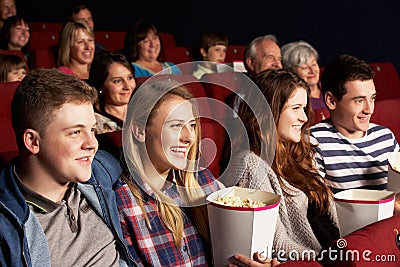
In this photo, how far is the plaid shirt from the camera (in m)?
1.36

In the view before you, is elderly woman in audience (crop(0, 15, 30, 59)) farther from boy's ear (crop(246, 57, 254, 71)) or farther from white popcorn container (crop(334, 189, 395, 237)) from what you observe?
white popcorn container (crop(334, 189, 395, 237))

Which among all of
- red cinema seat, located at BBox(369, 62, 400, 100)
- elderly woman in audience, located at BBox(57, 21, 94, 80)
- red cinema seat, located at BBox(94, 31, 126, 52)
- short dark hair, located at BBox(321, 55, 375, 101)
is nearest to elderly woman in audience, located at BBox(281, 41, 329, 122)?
red cinema seat, located at BBox(369, 62, 400, 100)

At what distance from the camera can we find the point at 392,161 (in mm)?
1685

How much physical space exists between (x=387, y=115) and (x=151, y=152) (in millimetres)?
1326

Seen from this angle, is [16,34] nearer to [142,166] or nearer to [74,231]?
[142,166]

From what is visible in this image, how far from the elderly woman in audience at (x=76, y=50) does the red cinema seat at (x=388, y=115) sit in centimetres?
174

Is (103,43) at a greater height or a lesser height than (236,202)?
greater

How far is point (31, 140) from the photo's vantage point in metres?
1.21

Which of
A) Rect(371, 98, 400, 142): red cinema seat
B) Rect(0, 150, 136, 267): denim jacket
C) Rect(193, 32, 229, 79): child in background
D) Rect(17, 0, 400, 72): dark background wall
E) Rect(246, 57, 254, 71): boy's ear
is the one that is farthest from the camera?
Rect(17, 0, 400, 72): dark background wall

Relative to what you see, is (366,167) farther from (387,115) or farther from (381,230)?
(381,230)

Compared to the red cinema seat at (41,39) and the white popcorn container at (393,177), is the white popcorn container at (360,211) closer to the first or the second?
the white popcorn container at (393,177)

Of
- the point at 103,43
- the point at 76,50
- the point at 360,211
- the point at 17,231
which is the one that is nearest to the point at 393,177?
the point at 360,211

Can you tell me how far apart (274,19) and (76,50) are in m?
2.10

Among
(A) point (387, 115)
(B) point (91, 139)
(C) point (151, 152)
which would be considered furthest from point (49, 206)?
(A) point (387, 115)
